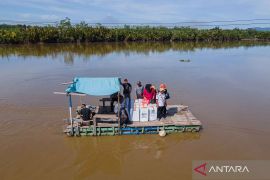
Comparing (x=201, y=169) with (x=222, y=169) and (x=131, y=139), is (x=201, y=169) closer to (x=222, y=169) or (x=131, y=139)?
(x=222, y=169)

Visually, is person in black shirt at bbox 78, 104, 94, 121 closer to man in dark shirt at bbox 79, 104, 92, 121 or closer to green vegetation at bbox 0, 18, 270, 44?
man in dark shirt at bbox 79, 104, 92, 121

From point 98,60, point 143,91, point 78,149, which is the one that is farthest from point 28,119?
point 98,60

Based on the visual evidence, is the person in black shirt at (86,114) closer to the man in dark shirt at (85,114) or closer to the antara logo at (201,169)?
the man in dark shirt at (85,114)

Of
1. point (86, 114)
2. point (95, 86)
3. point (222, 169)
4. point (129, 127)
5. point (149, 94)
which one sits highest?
point (95, 86)

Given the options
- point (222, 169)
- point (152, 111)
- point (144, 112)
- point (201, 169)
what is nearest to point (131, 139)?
point (144, 112)

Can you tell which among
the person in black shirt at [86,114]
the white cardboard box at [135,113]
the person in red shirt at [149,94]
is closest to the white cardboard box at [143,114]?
the white cardboard box at [135,113]

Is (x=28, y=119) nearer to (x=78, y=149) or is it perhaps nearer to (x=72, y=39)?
(x=78, y=149)
